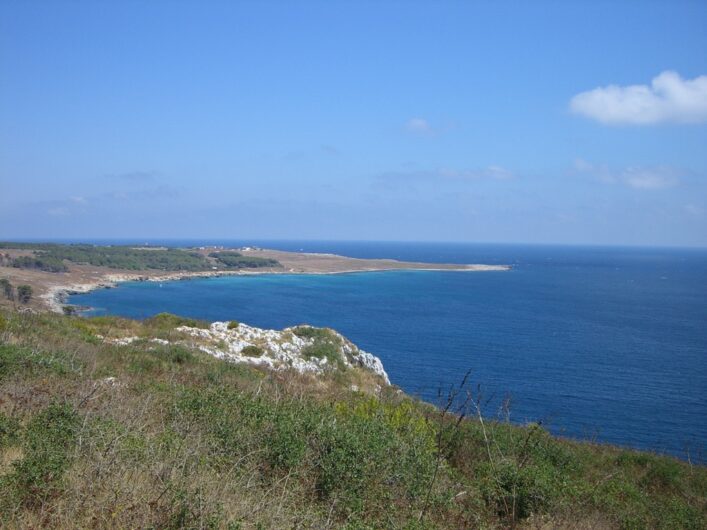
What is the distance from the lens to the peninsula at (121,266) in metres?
82.7

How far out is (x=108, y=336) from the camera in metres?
16.4

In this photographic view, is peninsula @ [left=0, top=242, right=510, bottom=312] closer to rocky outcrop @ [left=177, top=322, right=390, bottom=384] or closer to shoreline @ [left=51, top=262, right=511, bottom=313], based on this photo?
shoreline @ [left=51, top=262, right=511, bottom=313]

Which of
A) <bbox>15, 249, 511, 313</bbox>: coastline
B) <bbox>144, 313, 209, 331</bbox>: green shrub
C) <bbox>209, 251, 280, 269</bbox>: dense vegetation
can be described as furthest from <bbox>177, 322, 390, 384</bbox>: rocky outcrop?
<bbox>209, 251, 280, 269</bbox>: dense vegetation

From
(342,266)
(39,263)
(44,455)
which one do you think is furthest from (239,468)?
(342,266)

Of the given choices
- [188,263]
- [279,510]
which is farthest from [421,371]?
[188,263]

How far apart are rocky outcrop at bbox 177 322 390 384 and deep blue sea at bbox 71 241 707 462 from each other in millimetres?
7085

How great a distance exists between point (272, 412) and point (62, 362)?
14.4 feet

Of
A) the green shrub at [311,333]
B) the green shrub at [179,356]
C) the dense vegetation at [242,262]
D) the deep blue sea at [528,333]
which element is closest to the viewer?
the green shrub at [179,356]

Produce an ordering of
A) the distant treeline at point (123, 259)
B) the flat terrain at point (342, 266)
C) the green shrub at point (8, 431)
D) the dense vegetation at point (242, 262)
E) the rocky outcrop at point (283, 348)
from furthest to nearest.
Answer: the dense vegetation at point (242, 262)
the flat terrain at point (342, 266)
the distant treeline at point (123, 259)
the rocky outcrop at point (283, 348)
the green shrub at point (8, 431)

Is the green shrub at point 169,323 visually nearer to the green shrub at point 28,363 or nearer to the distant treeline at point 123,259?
the green shrub at point 28,363

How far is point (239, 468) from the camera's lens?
491cm

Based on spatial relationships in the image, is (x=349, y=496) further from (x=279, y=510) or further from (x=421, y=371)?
(x=421, y=371)

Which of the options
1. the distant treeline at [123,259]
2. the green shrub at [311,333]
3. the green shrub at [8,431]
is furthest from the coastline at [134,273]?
the green shrub at [8,431]

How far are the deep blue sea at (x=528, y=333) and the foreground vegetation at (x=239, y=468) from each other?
6.09ft
